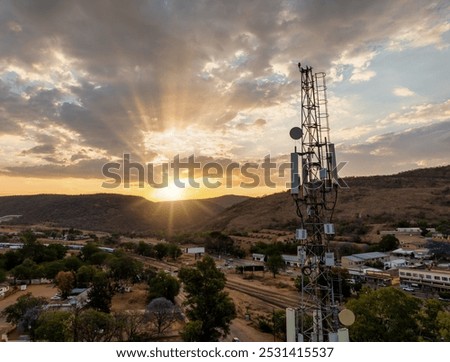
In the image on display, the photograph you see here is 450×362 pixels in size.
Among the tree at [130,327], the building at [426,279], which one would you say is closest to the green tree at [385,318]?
the tree at [130,327]

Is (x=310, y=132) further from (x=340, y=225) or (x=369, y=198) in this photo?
(x=369, y=198)

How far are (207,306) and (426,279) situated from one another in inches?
904

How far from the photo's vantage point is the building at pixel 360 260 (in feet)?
129

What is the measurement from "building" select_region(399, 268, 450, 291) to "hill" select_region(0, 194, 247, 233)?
8789 cm

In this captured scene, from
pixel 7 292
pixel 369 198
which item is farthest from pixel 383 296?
pixel 369 198

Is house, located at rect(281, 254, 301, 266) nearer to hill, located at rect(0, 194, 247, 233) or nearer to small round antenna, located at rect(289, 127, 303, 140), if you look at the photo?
small round antenna, located at rect(289, 127, 303, 140)

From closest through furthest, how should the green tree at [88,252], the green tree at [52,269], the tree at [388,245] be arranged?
the green tree at [52,269], the green tree at [88,252], the tree at [388,245]

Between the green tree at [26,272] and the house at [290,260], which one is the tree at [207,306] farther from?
the house at [290,260]

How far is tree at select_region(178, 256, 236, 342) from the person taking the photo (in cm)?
1722

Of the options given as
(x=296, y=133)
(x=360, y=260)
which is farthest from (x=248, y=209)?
(x=296, y=133)

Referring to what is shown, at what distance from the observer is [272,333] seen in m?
A: 20.0

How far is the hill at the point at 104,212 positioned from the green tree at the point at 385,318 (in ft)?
330

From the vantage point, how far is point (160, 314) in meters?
19.6

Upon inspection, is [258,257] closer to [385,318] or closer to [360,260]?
[360,260]
